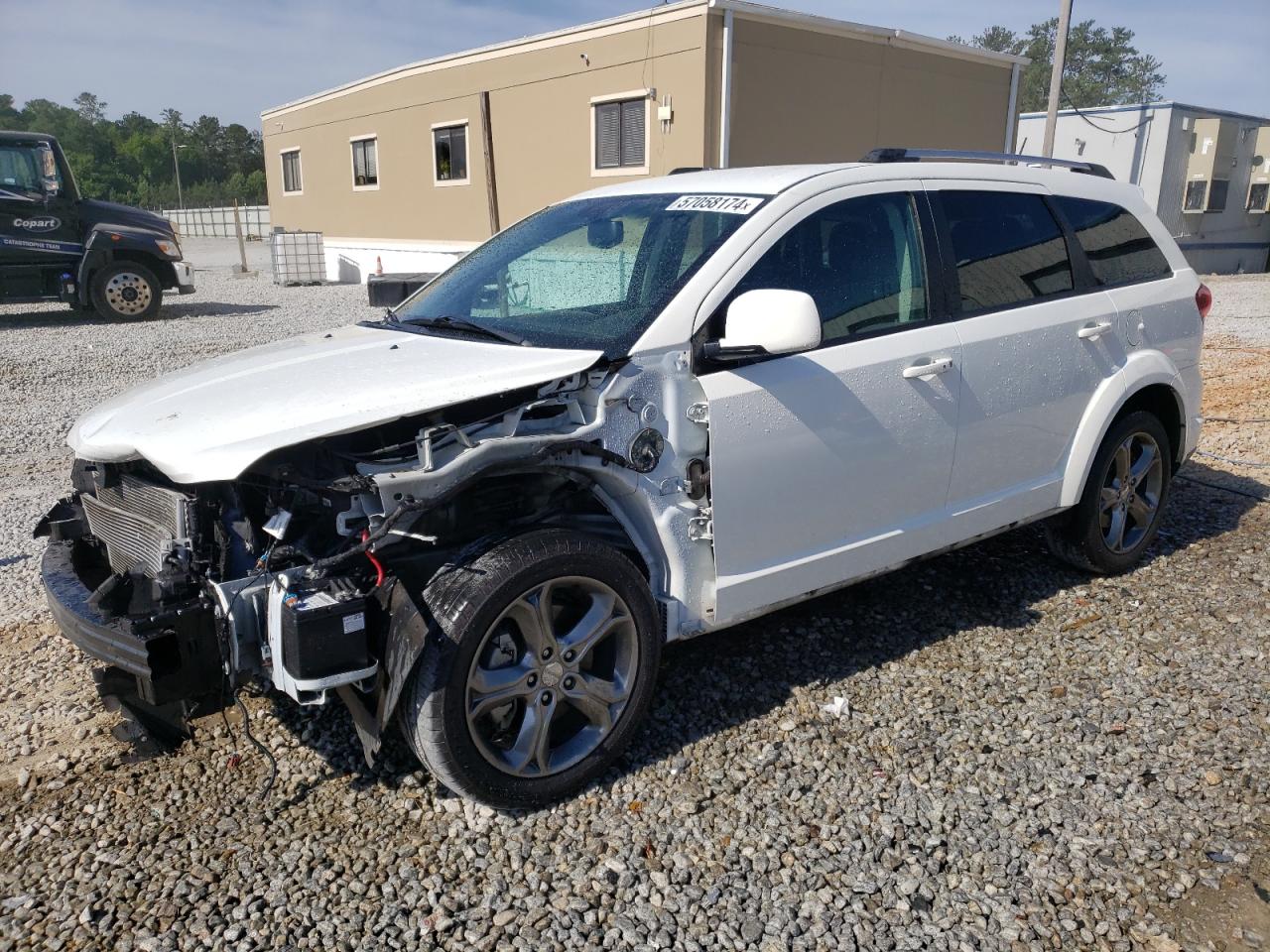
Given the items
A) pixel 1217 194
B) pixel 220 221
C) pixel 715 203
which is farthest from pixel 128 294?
pixel 220 221

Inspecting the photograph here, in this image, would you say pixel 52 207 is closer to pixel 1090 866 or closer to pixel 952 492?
pixel 952 492

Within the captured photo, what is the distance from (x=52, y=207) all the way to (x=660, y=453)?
1422 cm

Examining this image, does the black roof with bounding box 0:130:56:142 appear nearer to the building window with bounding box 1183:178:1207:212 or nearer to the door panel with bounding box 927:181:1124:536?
the door panel with bounding box 927:181:1124:536

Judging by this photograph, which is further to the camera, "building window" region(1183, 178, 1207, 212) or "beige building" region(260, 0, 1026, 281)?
"building window" region(1183, 178, 1207, 212)

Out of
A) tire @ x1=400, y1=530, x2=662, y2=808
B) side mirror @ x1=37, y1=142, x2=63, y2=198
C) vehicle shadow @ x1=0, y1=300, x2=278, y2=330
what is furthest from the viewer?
vehicle shadow @ x1=0, y1=300, x2=278, y2=330

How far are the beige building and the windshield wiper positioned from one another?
13.3 meters

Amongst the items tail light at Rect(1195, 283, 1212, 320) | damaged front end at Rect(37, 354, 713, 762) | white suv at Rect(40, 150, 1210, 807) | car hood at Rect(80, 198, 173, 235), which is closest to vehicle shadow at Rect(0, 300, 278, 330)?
car hood at Rect(80, 198, 173, 235)

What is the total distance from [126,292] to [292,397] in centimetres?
1390

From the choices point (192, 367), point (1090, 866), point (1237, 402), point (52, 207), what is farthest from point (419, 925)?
point (52, 207)

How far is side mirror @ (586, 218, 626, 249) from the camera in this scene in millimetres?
3971

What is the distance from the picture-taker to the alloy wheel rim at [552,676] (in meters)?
3.05

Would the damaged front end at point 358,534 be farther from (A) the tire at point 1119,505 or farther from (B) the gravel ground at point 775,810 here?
(A) the tire at point 1119,505

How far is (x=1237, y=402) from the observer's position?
9.14 meters

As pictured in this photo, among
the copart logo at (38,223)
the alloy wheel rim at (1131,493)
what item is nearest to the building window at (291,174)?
the copart logo at (38,223)
